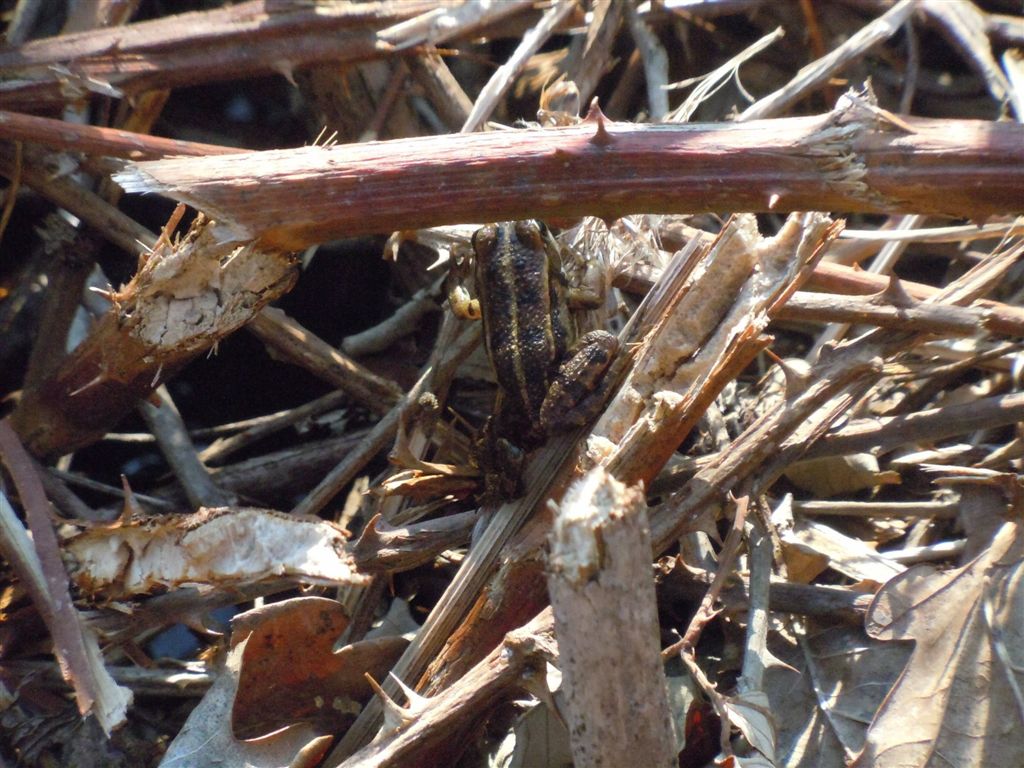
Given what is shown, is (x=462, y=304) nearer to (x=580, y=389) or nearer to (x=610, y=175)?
(x=580, y=389)

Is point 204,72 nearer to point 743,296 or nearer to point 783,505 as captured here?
point 743,296

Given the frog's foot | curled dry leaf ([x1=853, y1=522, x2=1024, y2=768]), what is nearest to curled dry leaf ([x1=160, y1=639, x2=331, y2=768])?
the frog's foot

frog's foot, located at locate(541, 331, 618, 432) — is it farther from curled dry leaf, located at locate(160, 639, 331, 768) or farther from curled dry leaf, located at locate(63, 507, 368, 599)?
curled dry leaf, located at locate(160, 639, 331, 768)

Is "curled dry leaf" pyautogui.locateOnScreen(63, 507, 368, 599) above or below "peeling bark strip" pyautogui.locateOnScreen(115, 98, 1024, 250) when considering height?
below

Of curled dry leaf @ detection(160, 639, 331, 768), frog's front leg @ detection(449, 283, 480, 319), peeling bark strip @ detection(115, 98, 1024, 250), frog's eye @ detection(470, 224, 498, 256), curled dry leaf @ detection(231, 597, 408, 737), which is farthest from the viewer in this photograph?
frog's eye @ detection(470, 224, 498, 256)

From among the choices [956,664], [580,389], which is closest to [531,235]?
[580,389]

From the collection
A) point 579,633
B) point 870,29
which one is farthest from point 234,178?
point 870,29

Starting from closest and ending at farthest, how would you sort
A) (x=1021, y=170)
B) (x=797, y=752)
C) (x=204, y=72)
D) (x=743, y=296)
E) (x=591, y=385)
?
(x=1021, y=170) < (x=797, y=752) < (x=743, y=296) < (x=591, y=385) < (x=204, y=72)

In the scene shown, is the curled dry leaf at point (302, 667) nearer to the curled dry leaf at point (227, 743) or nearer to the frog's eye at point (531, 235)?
the curled dry leaf at point (227, 743)
